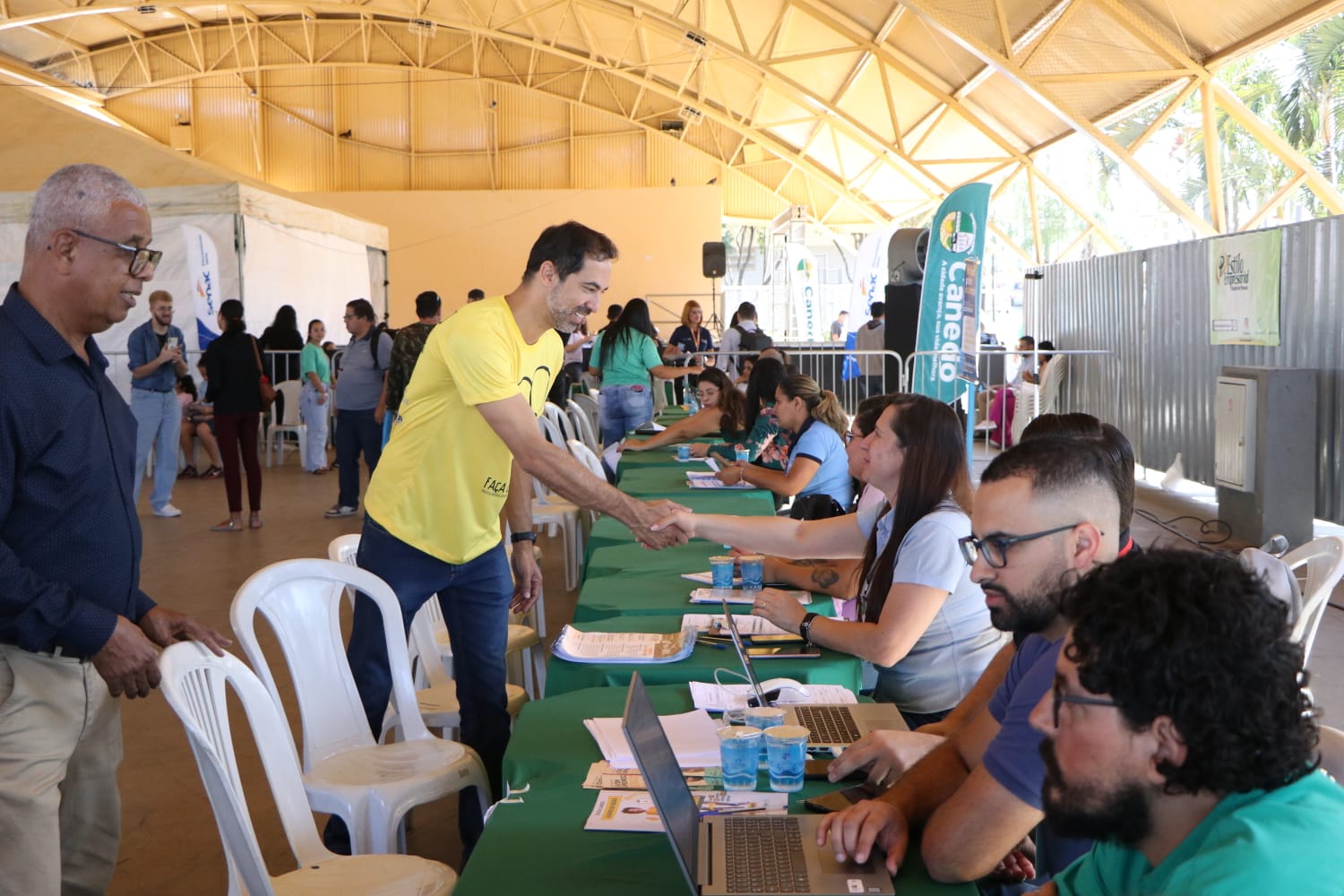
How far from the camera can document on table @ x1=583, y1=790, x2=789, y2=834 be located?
173cm

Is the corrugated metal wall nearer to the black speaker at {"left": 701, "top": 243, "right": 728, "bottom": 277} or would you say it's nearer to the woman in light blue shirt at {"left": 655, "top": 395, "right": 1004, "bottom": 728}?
the black speaker at {"left": 701, "top": 243, "right": 728, "bottom": 277}

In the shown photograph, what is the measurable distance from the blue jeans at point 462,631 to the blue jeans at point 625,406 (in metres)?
5.26

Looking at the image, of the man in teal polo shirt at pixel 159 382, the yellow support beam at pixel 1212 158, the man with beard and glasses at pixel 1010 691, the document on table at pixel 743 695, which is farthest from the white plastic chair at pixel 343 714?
the yellow support beam at pixel 1212 158

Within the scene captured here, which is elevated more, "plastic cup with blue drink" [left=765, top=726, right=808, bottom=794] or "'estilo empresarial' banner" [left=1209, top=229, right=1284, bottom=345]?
"'estilo empresarial' banner" [left=1209, top=229, right=1284, bottom=345]

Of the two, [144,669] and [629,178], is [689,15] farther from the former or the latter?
[144,669]

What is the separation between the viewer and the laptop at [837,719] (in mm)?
2072

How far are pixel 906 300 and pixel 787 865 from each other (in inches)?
334

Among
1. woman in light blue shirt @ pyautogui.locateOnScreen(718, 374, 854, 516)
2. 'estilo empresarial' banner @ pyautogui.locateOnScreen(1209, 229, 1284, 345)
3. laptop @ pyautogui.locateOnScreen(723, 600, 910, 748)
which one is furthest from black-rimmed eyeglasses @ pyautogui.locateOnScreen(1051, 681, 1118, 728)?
'estilo empresarial' banner @ pyautogui.locateOnScreen(1209, 229, 1284, 345)

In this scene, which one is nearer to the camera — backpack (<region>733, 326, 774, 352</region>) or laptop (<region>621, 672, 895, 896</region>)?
laptop (<region>621, 672, 895, 896</region>)

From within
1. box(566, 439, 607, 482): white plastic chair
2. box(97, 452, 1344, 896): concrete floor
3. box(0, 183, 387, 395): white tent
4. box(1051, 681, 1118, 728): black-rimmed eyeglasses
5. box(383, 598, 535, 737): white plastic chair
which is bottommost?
box(97, 452, 1344, 896): concrete floor

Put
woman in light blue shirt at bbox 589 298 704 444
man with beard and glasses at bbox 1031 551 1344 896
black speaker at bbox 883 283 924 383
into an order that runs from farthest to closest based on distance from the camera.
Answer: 1. black speaker at bbox 883 283 924 383
2. woman in light blue shirt at bbox 589 298 704 444
3. man with beard and glasses at bbox 1031 551 1344 896

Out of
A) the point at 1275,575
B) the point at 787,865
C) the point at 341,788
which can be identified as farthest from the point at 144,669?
the point at 1275,575

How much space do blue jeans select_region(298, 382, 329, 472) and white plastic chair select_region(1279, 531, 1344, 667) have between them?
9.47 meters

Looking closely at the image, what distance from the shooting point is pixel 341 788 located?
2.45 metres
